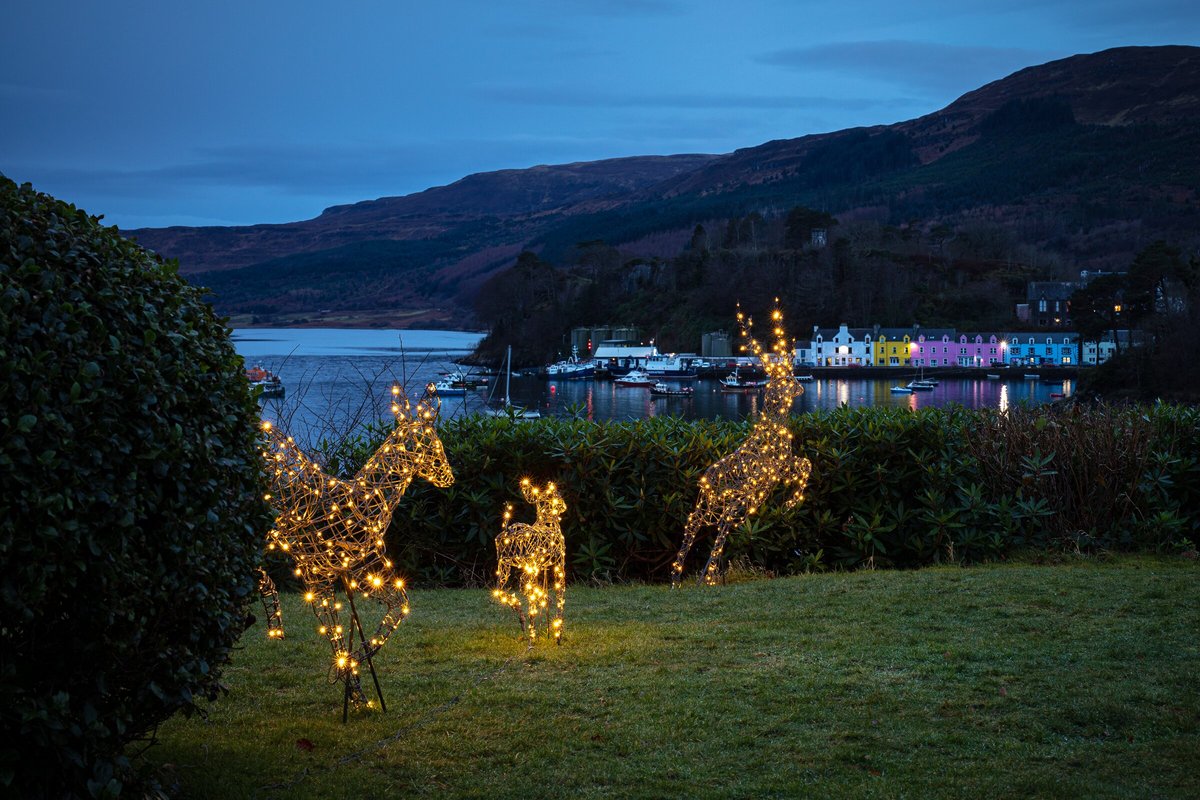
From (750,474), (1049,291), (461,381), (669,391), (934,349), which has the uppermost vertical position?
(1049,291)

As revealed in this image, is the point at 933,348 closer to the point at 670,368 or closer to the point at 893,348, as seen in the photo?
the point at 893,348

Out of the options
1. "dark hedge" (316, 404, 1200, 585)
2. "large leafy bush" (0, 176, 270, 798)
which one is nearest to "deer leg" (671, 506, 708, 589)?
"dark hedge" (316, 404, 1200, 585)

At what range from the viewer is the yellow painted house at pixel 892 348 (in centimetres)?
10975

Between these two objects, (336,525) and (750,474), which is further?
(750,474)

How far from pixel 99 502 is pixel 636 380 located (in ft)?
292

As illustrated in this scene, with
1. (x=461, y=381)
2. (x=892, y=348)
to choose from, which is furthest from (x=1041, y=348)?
(x=461, y=381)

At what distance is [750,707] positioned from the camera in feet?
17.0

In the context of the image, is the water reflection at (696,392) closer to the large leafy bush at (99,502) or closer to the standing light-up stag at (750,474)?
the standing light-up stag at (750,474)

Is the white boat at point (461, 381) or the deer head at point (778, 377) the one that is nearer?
the deer head at point (778, 377)

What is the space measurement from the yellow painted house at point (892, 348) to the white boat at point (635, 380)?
2918 centimetres

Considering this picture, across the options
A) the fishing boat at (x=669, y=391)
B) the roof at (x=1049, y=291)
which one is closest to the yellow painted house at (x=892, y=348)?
the roof at (x=1049, y=291)

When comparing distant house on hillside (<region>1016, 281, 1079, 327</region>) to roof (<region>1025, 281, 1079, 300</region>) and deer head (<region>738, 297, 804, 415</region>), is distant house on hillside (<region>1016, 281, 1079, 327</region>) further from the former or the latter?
deer head (<region>738, 297, 804, 415</region>)

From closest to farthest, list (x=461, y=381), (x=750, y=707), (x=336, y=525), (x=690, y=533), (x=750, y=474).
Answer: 1. (x=750, y=707)
2. (x=336, y=525)
3. (x=750, y=474)
4. (x=690, y=533)
5. (x=461, y=381)

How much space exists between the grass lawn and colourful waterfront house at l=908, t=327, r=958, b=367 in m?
107
